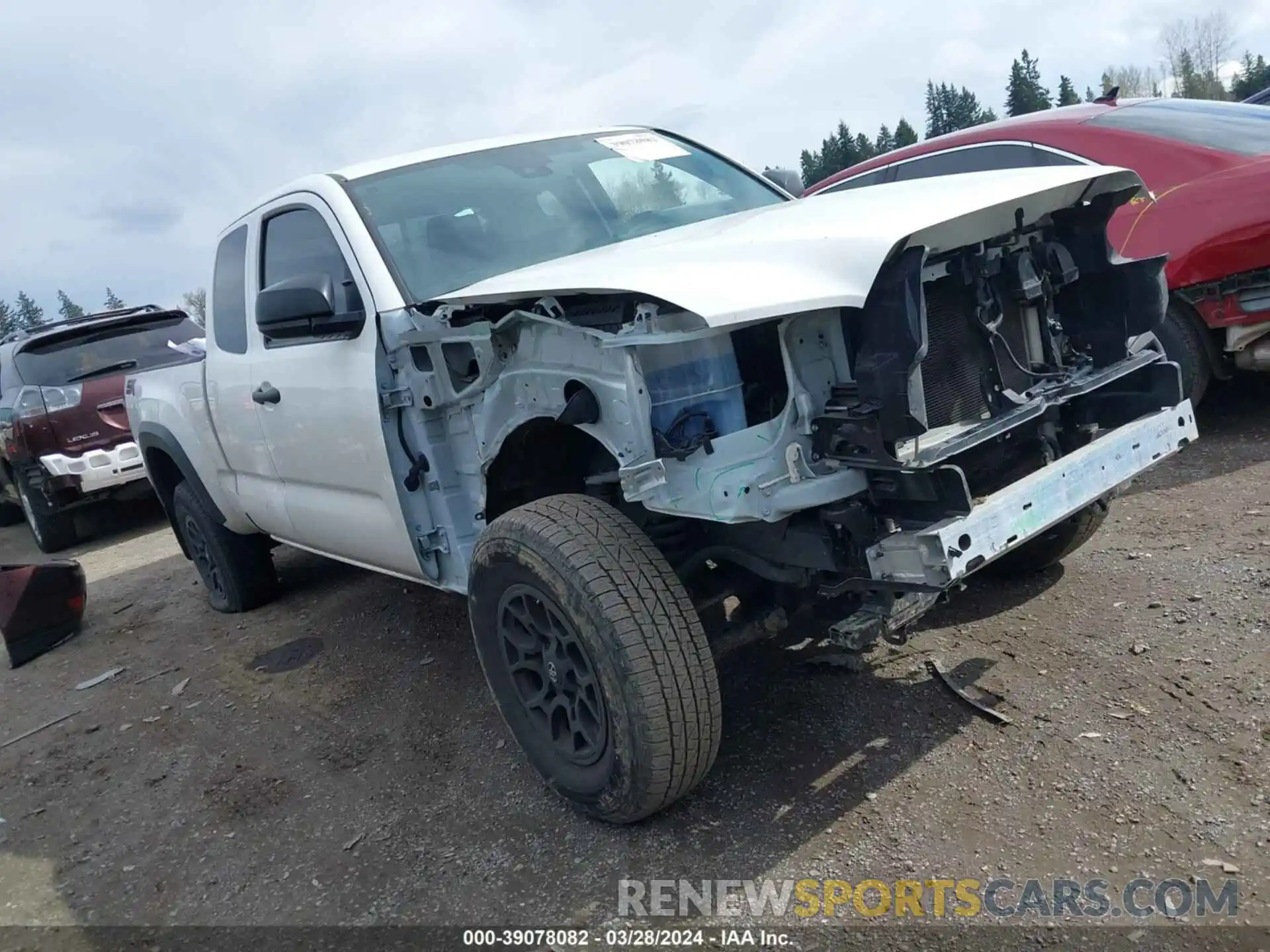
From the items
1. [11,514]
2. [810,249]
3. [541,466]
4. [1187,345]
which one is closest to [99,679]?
[541,466]

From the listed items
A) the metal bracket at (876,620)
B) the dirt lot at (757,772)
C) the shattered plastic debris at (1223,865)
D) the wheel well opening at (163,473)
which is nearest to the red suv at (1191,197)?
the dirt lot at (757,772)

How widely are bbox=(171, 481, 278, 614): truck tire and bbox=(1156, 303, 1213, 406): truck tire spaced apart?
4.83 m

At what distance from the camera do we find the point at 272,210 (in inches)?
163

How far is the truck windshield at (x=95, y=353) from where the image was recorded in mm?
8508

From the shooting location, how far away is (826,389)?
2.40 metres

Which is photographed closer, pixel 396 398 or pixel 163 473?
pixel 396 398

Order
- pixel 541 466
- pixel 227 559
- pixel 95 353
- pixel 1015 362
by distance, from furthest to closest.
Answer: pixel 95 353 → pixel 227 559 → pixel 541 466 → pixel 1015 362

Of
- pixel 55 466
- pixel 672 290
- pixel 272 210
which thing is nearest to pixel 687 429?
pixel 672 290

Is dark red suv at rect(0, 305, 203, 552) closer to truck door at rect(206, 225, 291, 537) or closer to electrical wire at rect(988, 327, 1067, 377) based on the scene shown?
truck door at rect(206, 225, 291, 537)

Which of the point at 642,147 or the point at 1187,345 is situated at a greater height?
the point at 642,147

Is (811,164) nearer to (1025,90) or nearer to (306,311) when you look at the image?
(1025,90)

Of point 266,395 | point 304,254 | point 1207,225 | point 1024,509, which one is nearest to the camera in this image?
point 1024,509

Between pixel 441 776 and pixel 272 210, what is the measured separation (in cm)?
244

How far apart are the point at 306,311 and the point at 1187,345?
13.2ft
